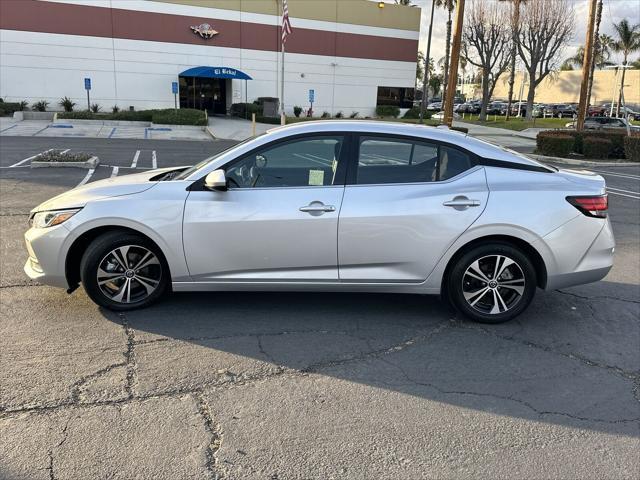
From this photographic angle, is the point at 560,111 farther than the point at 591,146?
Yes

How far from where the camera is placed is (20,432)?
9.42 feet

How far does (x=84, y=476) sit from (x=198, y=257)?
6.57ft

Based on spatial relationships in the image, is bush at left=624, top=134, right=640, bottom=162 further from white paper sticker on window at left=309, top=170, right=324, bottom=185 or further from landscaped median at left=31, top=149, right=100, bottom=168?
white paper sticker on window at left=309, top=170, right=324, bottom=185

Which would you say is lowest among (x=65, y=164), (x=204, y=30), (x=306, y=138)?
(x=65, y=164)

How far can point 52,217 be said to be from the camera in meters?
4.34

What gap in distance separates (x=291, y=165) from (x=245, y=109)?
109ft

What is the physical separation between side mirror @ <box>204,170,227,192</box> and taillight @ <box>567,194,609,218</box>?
9.13ft

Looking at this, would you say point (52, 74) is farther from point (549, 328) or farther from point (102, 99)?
point (549, 328)

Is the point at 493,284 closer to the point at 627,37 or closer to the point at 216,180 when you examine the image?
the point at 216,180

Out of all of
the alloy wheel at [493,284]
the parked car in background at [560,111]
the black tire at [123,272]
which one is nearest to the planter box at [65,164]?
the black tire at [123,272]

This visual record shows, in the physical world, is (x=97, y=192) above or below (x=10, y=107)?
below

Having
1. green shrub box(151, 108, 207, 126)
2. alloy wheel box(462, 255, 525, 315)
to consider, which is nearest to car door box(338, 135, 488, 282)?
alloy wheel box(462, 255, 525, 315)

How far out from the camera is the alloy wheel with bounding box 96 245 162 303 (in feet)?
14.4

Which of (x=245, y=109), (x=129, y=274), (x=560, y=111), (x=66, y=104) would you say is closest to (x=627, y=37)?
(x=560, y=111)
